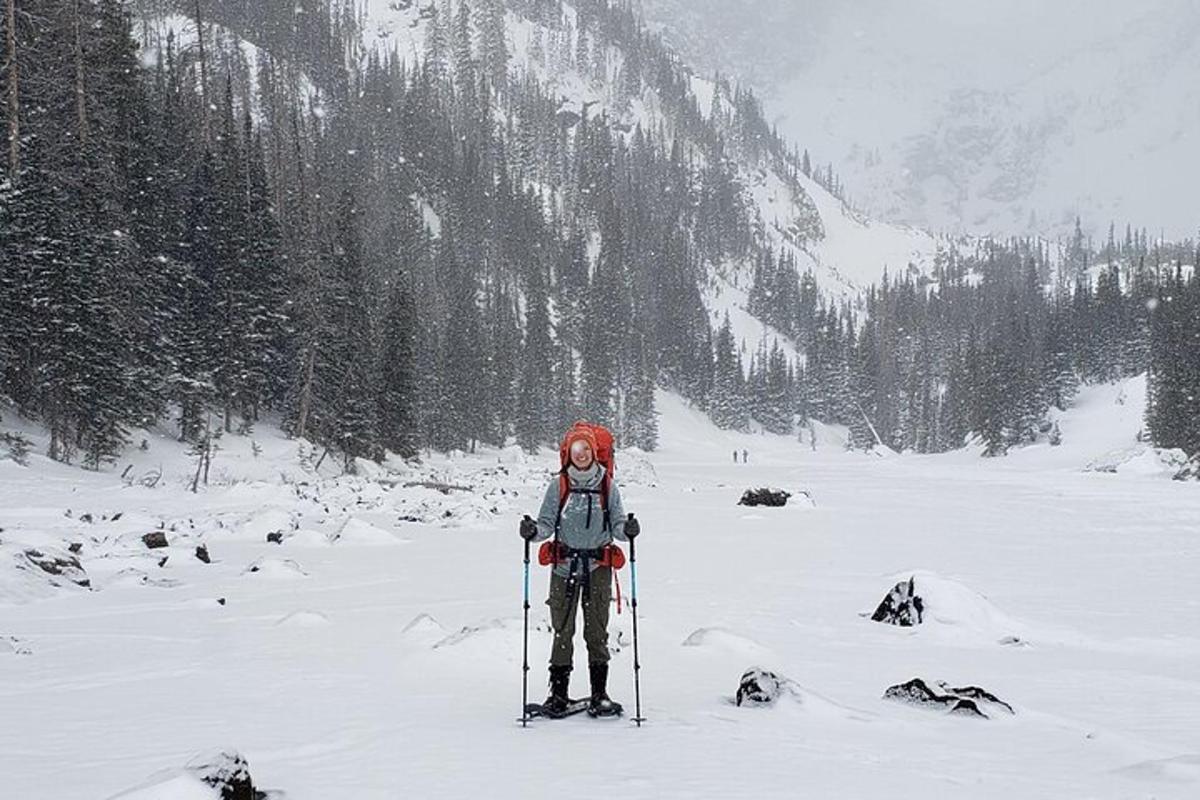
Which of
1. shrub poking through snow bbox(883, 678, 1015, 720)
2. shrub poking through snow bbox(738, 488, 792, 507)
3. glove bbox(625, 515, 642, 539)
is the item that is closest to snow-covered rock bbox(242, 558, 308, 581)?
glove bbox(625, 515, 642, 539)

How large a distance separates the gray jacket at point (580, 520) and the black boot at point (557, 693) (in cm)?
77

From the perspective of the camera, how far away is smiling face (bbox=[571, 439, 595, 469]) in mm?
7086

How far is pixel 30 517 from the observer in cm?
1828

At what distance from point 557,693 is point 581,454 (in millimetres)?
1923

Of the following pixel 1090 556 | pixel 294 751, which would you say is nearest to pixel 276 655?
pixel 294 751

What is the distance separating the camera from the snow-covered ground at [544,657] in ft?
17.0

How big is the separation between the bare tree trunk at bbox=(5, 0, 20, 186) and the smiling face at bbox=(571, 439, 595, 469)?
29.2m

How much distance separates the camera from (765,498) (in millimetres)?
31984

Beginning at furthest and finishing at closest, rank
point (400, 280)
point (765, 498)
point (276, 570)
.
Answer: point (400, 280)
point (765, 498)
point (276, 570)

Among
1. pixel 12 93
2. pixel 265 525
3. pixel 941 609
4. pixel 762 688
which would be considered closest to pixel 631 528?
pixel 762 688

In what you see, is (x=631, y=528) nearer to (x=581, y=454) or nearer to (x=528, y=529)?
(x=581, y=454)

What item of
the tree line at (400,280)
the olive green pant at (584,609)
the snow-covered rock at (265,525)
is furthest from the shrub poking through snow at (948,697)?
the tree line at (400,280)

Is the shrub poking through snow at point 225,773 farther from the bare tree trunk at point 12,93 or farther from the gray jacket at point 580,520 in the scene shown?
the bare tree trunk at point 12,93

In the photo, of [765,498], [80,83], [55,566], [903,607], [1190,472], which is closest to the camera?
[903,607]
